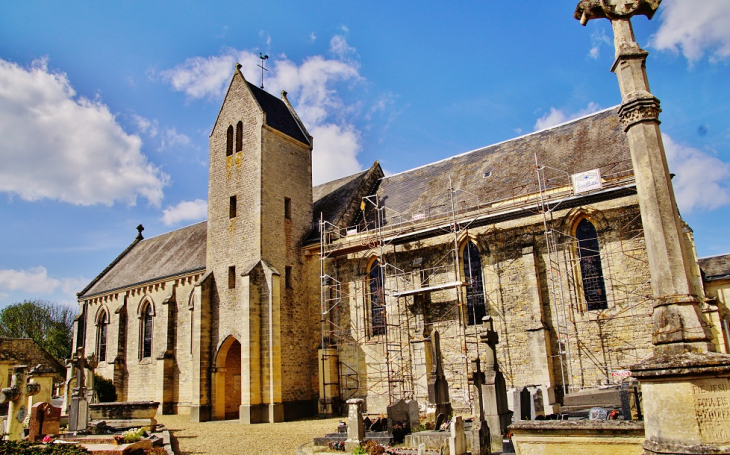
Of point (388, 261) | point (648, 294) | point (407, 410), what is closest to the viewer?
point (407, 410)

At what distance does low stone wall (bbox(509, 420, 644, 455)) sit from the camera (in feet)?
22.2

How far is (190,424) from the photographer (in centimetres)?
2069

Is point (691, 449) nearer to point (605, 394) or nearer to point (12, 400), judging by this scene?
point (605, 394)

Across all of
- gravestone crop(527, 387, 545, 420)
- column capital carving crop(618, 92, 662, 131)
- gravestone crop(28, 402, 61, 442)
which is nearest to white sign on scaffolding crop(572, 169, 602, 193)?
gravestone crop(527, 387, 545, 420)

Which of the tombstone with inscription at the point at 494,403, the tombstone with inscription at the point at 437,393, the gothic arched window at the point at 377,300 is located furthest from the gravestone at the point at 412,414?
the gothic arched window at the point at 377,300

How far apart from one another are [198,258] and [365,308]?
10.6m

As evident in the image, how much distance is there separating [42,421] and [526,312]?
46.0 ft

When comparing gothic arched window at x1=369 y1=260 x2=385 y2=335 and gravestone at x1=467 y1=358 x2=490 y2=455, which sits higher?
gothic arched window at x1=369 y1=260 x2=385 y2=335

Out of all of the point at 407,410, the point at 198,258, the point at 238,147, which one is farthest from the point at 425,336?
the point at 198,258

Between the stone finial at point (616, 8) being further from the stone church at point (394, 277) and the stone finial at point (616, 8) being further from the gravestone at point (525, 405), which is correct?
the gravestone at point (525, 405)

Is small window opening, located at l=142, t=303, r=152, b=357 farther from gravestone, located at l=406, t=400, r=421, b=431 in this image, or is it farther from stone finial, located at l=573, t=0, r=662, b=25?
stone finial, located at l=573, t=0, r=662, b=25

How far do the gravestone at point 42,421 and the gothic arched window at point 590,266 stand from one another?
15237mm

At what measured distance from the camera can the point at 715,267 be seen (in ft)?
62.0

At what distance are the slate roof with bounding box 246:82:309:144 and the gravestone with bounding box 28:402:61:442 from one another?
48.1ft
